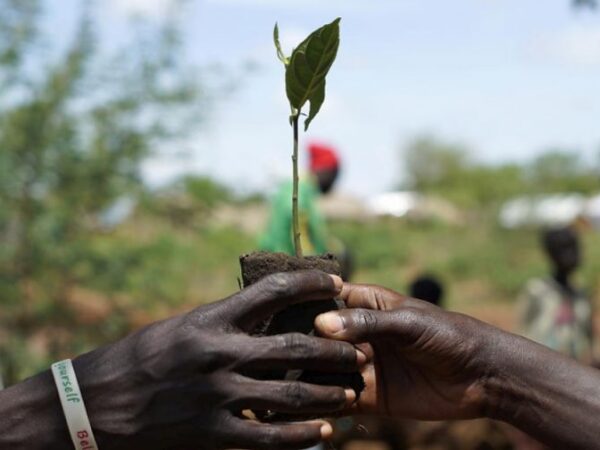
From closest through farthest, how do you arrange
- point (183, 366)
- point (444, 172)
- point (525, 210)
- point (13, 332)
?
point (183, 366), point (13, 332), point (525, 210), point (444, 172)

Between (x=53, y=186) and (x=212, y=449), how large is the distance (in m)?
7.11

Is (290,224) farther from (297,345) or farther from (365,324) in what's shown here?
(297,345)

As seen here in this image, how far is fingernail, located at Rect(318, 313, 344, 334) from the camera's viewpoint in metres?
1.94

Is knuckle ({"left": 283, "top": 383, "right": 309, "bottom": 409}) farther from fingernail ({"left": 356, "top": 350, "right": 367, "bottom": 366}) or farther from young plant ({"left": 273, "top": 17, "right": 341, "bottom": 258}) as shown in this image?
young plant ({"left": 273, "top": 17, "right": 341, "bottom": 258})

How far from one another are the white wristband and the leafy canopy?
69cm

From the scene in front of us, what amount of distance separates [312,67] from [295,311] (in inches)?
18.6

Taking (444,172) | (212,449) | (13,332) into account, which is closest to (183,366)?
(212,449)

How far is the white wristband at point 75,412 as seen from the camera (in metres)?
1.79

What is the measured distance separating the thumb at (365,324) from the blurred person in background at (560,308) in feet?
14.9

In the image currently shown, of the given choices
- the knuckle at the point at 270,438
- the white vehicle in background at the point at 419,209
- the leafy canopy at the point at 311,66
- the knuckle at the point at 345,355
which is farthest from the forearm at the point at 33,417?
the white vehicle in background at the point at 419,209

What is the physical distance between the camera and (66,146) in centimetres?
861

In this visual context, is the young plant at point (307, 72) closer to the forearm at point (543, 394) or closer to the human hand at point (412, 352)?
the human hand at point (412, 352)

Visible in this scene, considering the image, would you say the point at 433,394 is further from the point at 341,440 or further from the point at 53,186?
the point at 53,186

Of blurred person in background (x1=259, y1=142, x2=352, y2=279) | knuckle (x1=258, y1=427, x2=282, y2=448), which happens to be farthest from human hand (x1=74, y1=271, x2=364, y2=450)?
blurred person in background (x1=259, y1=142, x2=352, y2=279)
